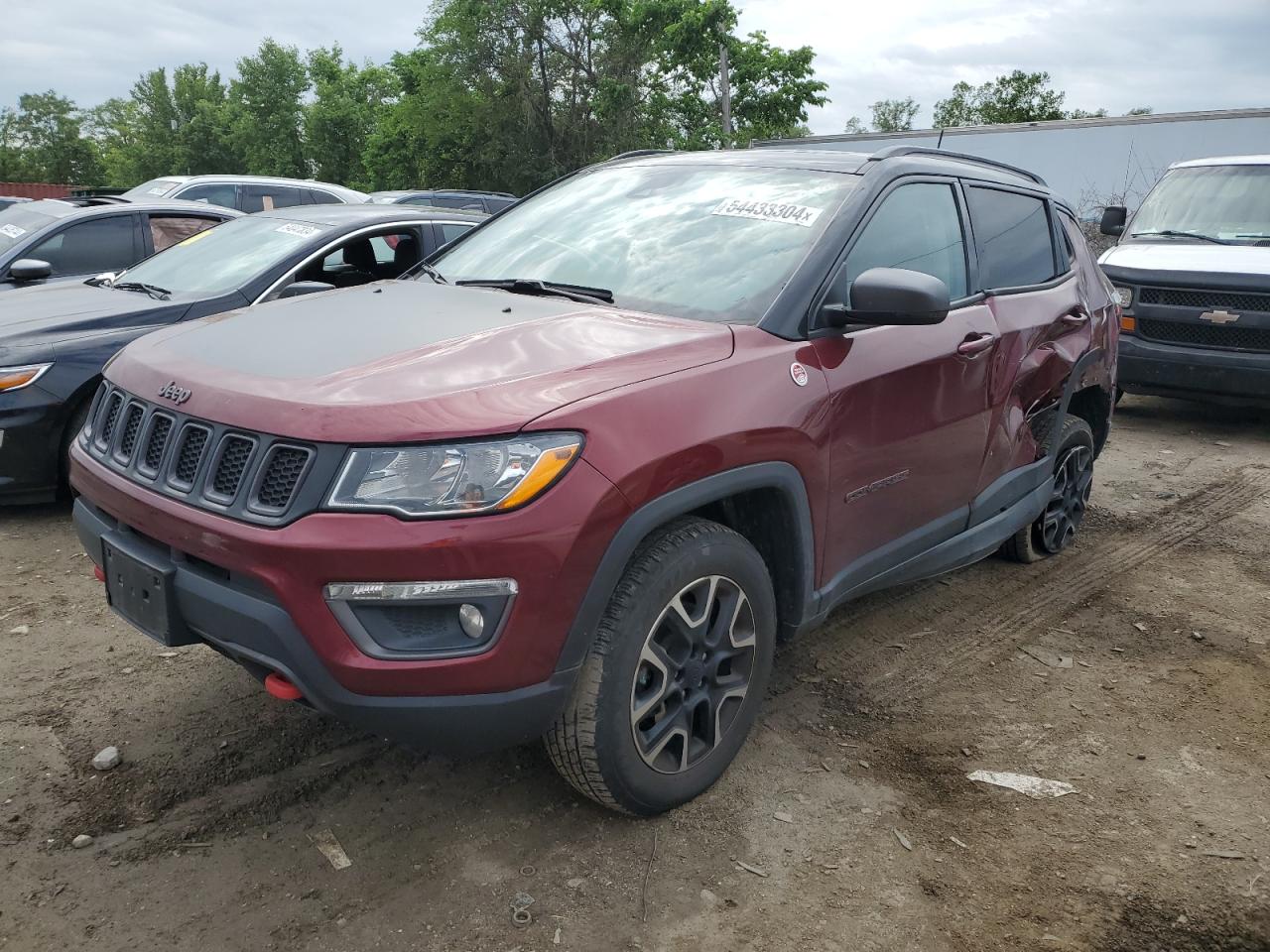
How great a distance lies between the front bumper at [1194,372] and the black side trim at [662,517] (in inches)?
236

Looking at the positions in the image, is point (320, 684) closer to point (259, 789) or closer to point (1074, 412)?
point (259, 789)

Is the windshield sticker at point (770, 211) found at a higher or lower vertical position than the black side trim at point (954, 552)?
higher

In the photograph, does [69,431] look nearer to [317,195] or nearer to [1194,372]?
[1194,372]

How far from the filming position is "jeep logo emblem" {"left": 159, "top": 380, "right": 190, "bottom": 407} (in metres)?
2.53

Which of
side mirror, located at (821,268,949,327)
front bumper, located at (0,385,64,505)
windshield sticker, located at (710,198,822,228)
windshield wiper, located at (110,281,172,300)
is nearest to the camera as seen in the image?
side mirror, located at (821,268,949,327)

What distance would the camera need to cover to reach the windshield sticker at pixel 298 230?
18.9 ft

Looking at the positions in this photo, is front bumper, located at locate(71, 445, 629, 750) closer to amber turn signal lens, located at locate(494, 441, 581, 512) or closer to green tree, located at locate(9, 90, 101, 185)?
amber turn signal lens, located at locate(494, 441, 581, 512)

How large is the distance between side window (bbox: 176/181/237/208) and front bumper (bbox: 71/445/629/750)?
1112 cm

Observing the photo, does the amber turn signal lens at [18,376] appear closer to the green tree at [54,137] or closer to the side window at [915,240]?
the side window at [915,240]

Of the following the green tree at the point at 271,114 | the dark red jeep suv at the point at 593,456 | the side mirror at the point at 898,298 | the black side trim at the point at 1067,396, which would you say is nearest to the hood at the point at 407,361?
the dark red jeep suv at the point at 593,456

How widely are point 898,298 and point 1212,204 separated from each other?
7.18m

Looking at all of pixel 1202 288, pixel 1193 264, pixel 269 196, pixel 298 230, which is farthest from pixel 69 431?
pixel 269 196

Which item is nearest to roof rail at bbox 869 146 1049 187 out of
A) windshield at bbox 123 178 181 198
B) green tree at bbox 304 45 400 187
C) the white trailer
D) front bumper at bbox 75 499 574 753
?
front bumper at bbox 75 499 574 753

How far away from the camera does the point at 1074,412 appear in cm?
490
